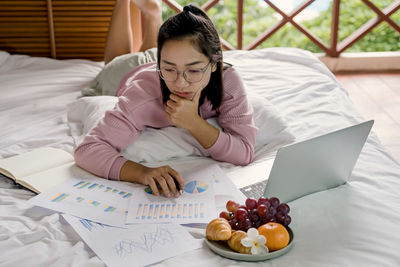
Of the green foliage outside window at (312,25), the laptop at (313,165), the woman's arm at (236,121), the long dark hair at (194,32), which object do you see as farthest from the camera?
the green foliage outside window at (312,25)

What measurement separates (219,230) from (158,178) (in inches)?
10.4

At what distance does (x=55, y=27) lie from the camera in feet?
8.55

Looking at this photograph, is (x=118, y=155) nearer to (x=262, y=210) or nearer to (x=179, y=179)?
(x=179, y=179)

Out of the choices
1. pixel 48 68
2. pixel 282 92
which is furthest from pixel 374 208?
pixel 48 68

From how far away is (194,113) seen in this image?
1.26m

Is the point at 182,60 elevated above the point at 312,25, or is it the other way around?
the point at 182,60

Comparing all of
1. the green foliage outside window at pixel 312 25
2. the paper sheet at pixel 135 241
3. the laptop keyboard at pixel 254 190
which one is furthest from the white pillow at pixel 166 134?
the green foliage outside window at pixel 312 25

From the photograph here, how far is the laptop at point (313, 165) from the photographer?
3.19 feet

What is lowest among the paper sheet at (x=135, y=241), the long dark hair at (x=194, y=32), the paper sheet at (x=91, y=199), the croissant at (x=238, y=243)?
the paper sheet at (x=91, y=199)

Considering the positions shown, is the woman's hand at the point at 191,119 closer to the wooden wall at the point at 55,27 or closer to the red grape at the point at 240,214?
the red grape at the point at 240,214

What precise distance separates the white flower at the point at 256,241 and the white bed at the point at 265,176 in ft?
0.08

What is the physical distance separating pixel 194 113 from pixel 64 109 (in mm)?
727

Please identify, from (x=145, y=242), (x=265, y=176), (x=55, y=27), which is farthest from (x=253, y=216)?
(x=55, y=27)

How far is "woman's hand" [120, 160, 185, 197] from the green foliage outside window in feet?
11.3
